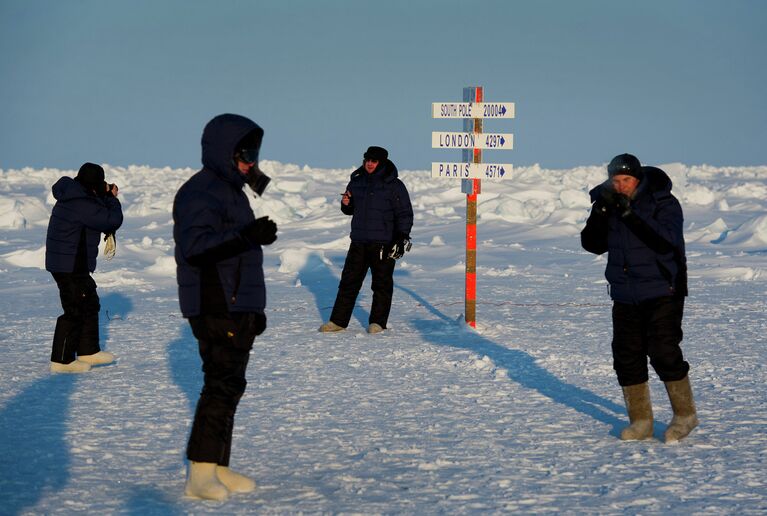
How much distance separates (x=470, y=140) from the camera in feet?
33.4

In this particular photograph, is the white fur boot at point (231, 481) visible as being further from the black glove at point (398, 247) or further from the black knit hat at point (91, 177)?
the black glove at point (398, 247)

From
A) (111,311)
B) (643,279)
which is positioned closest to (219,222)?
(643,279)

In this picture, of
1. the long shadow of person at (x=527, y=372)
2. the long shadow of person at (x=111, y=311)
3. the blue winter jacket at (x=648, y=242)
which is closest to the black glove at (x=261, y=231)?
the blue winter jacket at (x=648, y=242)

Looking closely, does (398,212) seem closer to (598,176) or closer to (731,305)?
(731,305)

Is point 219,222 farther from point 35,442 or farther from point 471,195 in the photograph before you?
point 471,195

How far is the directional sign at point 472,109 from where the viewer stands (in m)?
10.0

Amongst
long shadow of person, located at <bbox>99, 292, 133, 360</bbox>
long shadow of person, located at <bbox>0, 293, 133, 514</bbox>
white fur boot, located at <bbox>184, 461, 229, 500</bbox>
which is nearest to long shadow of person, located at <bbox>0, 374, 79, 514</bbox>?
long shadow of person, located at <bbox>0, 293, 133, 514</bbox>

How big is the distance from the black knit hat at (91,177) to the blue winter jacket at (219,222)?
3.53m

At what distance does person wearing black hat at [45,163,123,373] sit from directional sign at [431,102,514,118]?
3.54 meters

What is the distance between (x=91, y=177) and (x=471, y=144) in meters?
3.88

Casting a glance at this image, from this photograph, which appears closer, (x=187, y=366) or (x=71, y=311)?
(x=71, y=311)

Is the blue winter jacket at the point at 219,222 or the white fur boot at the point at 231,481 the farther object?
the white fur boot at the point at 231,481

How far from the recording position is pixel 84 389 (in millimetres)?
7453

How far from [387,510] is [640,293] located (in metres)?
2.01
